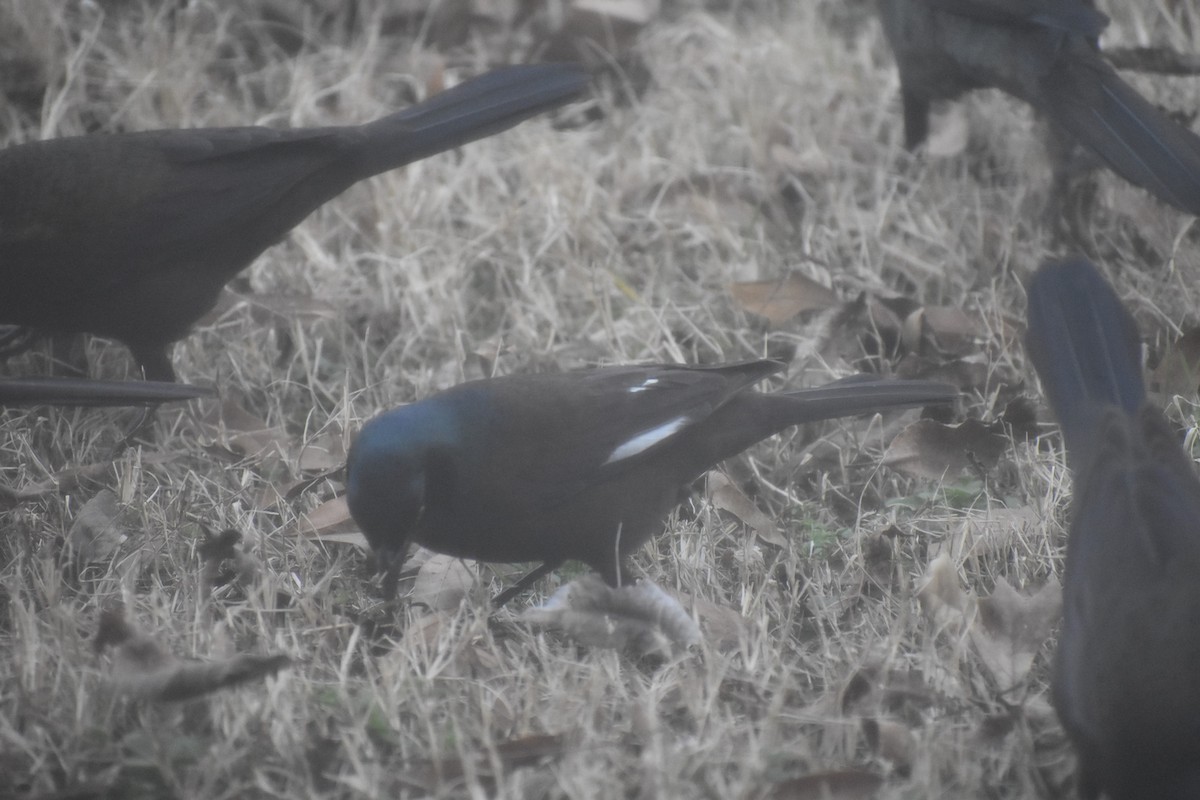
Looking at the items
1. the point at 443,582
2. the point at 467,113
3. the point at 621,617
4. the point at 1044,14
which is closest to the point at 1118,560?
the point at 621,617

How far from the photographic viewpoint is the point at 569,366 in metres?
4.55

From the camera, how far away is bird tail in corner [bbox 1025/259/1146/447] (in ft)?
10.2

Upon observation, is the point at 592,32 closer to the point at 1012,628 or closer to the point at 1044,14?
the point at 1044,14

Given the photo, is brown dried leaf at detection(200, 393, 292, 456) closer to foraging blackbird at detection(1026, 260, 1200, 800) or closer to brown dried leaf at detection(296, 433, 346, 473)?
brown dried leaf at detection(296, 433, 346, 473)

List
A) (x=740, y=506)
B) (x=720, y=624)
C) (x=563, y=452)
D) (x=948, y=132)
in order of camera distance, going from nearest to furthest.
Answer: (x=720, y=624)
(x=563, y=452)
(x=740, y=506)
(x=948, y=132)

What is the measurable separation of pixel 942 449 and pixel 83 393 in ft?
7.72

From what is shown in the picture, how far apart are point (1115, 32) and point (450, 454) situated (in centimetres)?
399

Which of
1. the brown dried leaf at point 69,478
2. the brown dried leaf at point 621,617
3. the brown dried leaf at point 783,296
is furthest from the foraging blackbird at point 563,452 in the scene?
the brown dried leaf at point 69,478

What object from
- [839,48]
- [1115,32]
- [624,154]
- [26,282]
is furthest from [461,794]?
[1115,32]

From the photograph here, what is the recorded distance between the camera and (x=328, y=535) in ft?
12.1

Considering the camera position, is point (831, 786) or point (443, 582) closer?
point (831, 786)

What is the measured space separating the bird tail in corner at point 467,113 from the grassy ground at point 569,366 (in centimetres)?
56

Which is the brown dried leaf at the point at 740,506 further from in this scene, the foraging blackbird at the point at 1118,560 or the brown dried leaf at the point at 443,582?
the foraging blackbird at the point at 1118,560

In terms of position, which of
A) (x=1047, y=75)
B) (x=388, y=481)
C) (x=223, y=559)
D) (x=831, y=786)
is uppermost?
(x=1047, y=75)
